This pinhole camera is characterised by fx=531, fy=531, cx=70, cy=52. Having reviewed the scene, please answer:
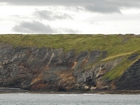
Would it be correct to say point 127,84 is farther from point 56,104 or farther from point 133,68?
point 56,104

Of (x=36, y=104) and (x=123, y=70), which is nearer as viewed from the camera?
(x=36, y=104)

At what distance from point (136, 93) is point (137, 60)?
43.2 feet

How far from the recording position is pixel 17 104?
131000mm

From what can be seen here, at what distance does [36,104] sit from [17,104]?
4.68 metres

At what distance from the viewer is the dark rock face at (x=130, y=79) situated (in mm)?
190375

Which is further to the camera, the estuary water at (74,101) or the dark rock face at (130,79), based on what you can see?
the dark rock face at (130,79)

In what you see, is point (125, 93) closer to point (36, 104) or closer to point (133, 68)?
point (133, 68)

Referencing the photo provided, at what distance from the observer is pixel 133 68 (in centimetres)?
19262

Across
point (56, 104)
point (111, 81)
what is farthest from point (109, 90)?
point (56, 104)

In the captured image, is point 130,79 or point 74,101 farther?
point 130,79

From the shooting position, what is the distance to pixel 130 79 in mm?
190375

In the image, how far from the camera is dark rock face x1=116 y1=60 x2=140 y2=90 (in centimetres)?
19038

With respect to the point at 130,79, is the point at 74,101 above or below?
below

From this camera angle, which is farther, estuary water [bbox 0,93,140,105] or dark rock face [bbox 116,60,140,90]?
dark rock face [bbox 116,60,140,90]
